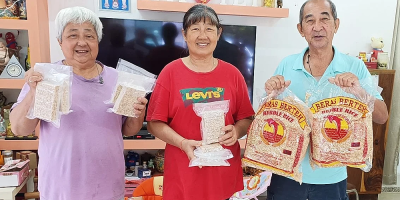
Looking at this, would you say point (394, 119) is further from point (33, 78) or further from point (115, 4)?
point (33, 78)

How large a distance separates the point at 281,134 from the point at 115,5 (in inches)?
81.1

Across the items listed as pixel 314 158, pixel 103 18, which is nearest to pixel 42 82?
pixel 314 158

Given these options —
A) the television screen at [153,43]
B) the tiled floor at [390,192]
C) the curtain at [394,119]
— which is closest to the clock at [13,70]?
the television screen at [153,43]

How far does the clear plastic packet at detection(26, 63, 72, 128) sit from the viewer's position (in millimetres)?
1094

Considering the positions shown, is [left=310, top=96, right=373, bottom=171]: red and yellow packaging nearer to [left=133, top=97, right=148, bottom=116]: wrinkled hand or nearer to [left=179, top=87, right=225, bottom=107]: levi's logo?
[left=179, top=87, right=225, bottom=107]: levi's logo

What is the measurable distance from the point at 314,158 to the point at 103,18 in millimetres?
2039

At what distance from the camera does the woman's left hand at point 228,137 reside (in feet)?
3.90

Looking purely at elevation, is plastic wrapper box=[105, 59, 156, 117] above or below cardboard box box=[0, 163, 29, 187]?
above

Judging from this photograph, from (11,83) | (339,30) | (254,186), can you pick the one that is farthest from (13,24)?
(339,30)

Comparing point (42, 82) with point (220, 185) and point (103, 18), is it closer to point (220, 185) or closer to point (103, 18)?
point (220, 185)

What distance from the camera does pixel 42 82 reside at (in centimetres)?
110

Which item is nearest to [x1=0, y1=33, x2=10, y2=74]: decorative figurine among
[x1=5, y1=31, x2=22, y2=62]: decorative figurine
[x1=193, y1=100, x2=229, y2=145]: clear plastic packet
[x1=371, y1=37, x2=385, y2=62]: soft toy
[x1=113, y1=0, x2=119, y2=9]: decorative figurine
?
[x1=5, y1=31, x2=22, y2=62]: decorative figurine

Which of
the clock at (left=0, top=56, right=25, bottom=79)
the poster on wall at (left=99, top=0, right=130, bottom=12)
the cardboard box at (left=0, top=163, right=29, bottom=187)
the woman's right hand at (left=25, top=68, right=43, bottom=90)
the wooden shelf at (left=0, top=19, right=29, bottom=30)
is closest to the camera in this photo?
the woman's right hand at (left=25, top=68, right=43, bottom=90)

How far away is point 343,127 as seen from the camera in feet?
3.91
